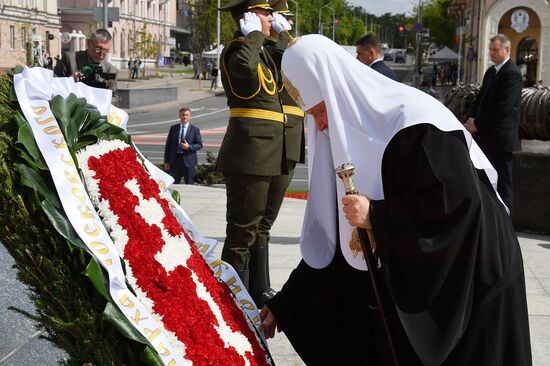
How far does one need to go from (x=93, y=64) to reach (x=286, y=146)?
2.63m

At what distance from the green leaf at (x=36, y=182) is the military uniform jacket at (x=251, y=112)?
2962 millimetres

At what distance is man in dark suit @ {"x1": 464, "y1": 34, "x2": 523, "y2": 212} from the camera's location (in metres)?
8.47

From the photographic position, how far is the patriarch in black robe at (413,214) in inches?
116

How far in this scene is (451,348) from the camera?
300 centimetres

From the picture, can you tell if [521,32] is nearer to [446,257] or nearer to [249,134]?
[249,134]

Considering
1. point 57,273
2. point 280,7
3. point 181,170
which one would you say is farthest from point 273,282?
point 181,170

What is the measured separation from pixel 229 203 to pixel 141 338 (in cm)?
316

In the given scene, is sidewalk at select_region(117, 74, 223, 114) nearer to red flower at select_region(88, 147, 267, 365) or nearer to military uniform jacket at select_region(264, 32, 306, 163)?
military uniform jacket at select_region(264, 32, 306, 163)

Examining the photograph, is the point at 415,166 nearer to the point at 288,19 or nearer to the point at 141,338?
the point at 141,338

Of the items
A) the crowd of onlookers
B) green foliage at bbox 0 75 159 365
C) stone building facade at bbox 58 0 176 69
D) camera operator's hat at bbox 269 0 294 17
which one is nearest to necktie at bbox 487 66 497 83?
camera operator's hat at bbox 269 0 294 17

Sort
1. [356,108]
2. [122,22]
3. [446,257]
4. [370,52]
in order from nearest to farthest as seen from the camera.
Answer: [446,257] < [356,108] < [370,52] < [122,22]

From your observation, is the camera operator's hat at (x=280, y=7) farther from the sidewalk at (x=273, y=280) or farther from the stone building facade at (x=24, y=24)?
the stone building facade at (x=24, y=24)

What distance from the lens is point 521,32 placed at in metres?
46.1

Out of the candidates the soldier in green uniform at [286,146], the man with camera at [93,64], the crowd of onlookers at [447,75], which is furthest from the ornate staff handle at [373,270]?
the crowd of onlookers at [447,75]
